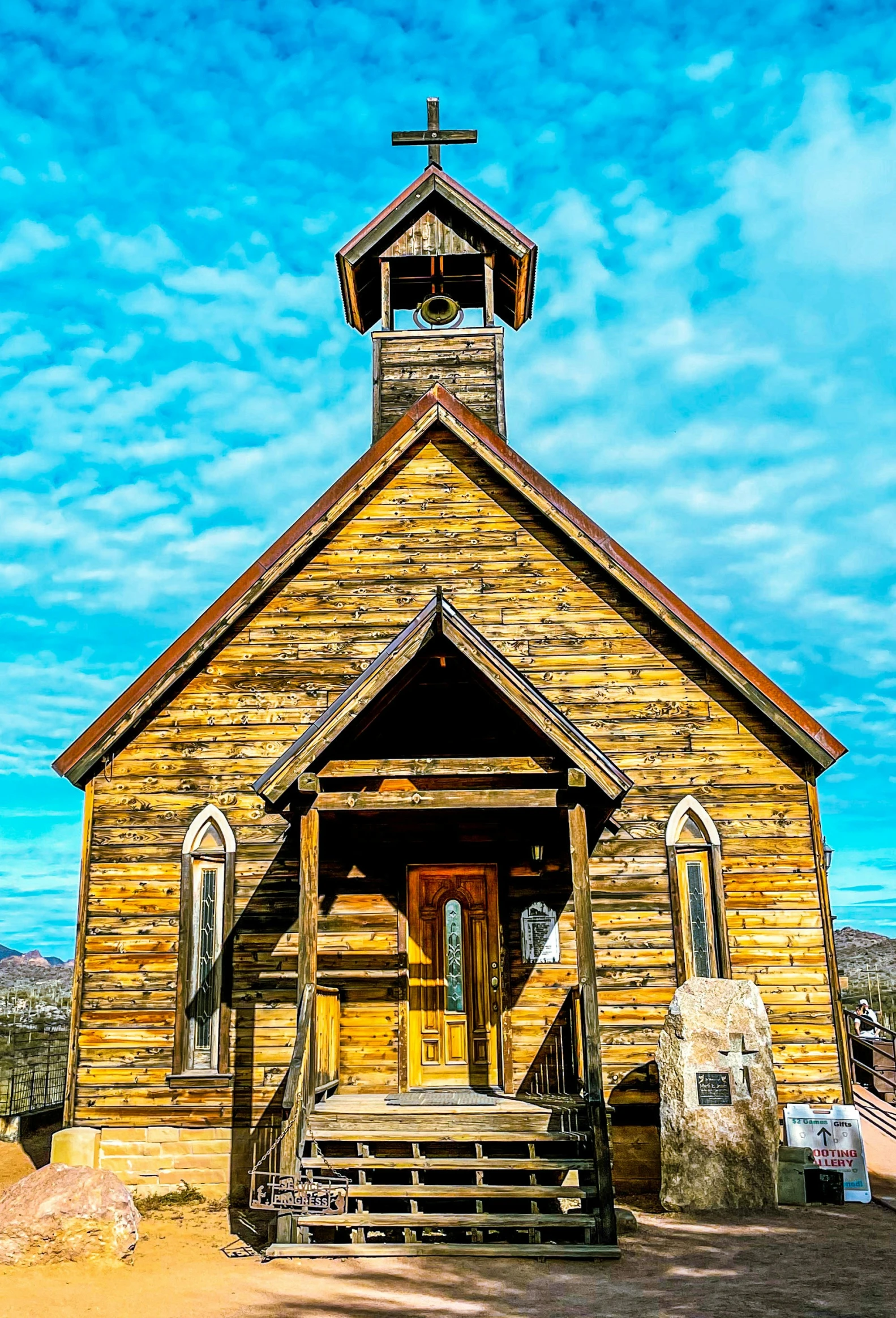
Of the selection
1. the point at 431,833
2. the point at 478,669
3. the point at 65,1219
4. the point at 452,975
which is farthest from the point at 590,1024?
the point at 65,1219

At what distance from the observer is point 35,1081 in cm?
1909

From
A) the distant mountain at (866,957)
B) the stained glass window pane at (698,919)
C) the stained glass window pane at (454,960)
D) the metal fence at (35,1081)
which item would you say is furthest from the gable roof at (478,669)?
the distant mountain at (866,957)

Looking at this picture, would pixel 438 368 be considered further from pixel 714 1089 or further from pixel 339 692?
pixel 714 1089

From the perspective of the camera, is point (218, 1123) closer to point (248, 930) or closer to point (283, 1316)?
point (248, 930)

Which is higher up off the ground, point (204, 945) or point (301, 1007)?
point (204, 945)

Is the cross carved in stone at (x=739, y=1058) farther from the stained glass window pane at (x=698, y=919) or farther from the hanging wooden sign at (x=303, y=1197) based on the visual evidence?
the hanging wooden sign at (x=303, y=1197)

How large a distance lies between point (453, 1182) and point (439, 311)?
11526 mm

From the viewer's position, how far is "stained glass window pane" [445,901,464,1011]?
11.4 metres

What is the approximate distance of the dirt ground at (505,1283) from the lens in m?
6.29

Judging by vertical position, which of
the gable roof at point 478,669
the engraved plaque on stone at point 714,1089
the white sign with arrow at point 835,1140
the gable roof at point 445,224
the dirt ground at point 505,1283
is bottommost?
the dirt ground at point 505,1283

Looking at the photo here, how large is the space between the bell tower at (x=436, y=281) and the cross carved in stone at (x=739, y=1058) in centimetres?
833

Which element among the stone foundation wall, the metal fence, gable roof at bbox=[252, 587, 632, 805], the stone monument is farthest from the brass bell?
the metal fence

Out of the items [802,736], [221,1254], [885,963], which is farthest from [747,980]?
[885,963]

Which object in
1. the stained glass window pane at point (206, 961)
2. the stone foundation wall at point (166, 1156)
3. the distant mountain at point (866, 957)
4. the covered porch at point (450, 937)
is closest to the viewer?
the covered porch at point (450, 937)
